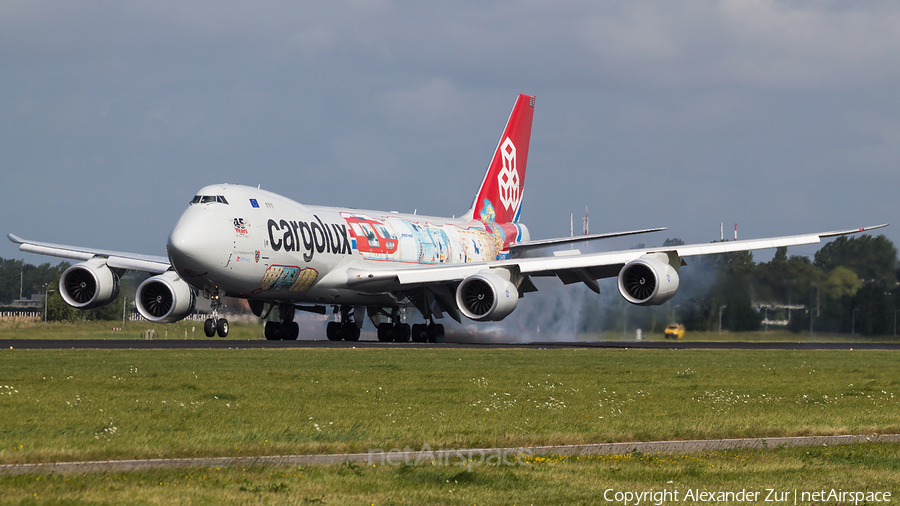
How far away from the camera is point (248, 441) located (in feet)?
40.1

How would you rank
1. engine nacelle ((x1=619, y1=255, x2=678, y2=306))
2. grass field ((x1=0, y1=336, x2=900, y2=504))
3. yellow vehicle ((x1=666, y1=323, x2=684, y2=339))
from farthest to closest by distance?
yellow vehicle ((x1=666, y1=323, x2=684, y2=339)) → engine nacelle ((x1=619, y1=255, x2=678, y2=306)) → grass field ((x1=0, y1=336, x2=900, y2=504))

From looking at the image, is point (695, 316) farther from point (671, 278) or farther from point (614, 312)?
point (671, 278)

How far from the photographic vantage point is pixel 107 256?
40.6m

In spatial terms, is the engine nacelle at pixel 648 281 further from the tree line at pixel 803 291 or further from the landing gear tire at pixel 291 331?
the landing gear tire at pixel 291 331

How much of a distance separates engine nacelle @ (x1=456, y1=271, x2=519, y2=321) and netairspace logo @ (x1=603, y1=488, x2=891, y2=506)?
26.7m

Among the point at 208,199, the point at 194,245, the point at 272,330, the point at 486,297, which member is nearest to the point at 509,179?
the point at 272,330

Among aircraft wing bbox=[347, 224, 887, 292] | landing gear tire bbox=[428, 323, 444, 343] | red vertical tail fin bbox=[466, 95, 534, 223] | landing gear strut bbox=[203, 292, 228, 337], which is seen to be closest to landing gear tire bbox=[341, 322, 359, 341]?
landing gear tire bbox=[428, 323, 444, 343]

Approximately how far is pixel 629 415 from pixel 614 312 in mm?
32655

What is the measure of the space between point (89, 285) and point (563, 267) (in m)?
17.4

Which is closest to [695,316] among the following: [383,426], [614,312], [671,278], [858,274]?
[614,312]

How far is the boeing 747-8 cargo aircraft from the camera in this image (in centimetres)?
3484

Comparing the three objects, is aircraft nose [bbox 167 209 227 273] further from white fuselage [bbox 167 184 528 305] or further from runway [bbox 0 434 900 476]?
runway [bbox 0 434 900 476]

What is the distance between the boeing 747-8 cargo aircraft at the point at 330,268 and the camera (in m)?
34.8

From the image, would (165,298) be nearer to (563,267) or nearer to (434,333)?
→ (434,333)
